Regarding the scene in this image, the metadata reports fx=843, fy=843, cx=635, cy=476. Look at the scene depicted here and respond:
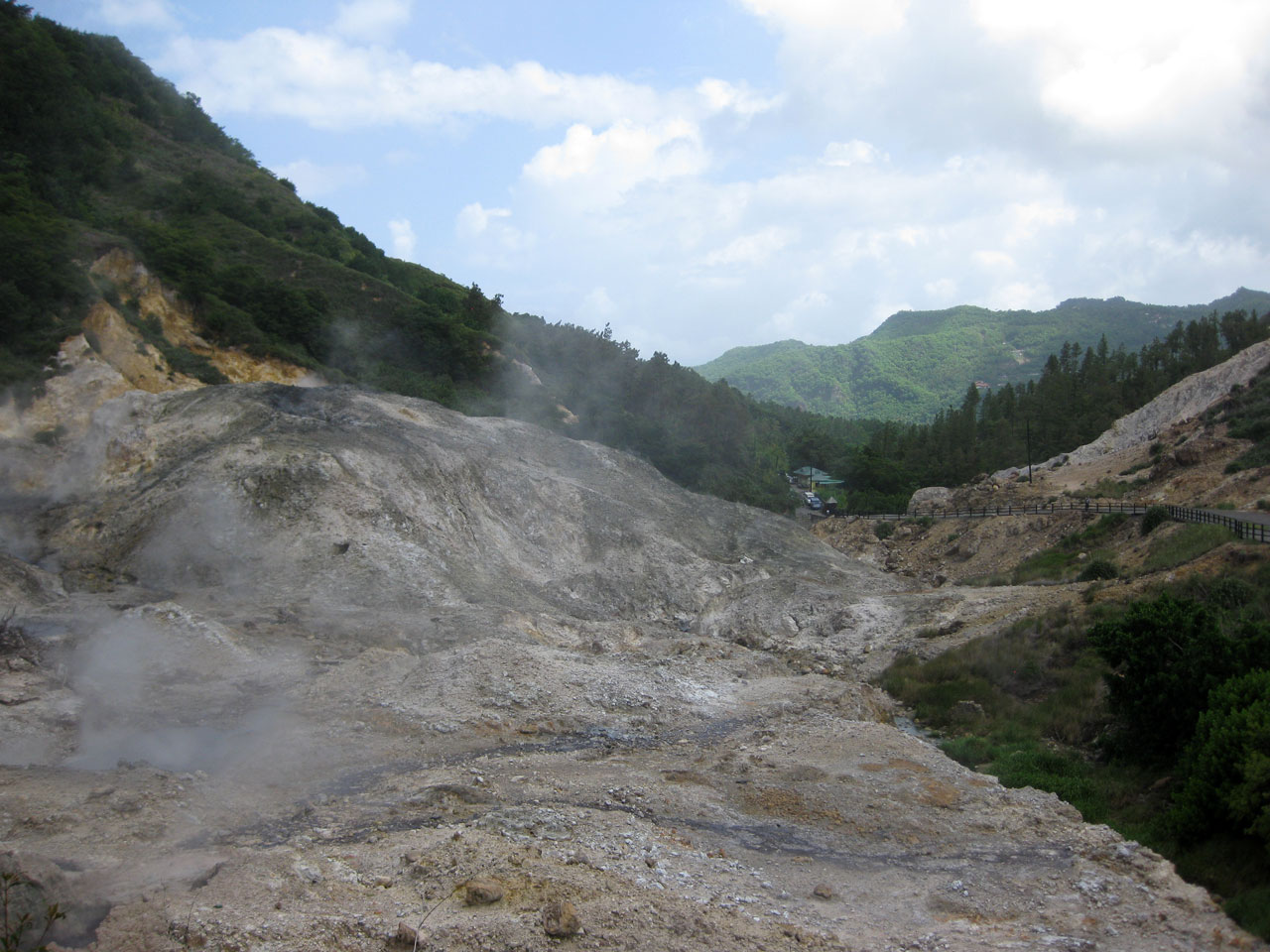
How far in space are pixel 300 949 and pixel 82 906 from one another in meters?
1.92

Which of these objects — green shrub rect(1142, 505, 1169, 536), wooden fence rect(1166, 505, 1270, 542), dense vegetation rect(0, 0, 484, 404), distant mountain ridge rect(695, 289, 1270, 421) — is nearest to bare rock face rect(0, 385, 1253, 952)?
dense vegetation rect(0, 0, 484, 404)

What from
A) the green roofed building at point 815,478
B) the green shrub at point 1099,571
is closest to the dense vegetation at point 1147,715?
the green shrub at point 1099,571

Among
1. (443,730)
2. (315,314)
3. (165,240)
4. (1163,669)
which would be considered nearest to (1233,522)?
(1163,669)

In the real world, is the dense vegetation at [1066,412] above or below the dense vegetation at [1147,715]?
above

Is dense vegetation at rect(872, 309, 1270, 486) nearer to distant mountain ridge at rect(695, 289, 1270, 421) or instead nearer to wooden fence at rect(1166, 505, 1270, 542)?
wooden fence at rect(1166, 505, 1270, 542)

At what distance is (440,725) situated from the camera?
43.0 feet

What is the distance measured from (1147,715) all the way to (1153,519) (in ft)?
53.8

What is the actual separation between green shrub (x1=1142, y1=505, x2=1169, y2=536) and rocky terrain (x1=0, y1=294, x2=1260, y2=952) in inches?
299

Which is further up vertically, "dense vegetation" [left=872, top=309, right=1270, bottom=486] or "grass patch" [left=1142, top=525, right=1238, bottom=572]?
"dense vegetation" [left=872, top=309, right=1270, bottom=486]

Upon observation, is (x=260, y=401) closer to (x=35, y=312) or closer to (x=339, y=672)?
(x=35, y=312)

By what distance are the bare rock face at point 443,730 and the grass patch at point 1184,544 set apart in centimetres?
585

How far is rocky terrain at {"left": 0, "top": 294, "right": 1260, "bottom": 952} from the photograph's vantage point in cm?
804

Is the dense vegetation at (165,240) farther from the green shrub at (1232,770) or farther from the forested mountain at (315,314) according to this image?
the green shrub at (1232,770)

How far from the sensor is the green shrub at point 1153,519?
26938 millimetres
